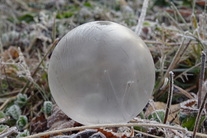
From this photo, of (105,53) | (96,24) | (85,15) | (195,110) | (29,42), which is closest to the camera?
(105,53)

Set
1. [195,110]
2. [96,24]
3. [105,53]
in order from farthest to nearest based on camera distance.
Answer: [195,110] → [96,24] → [105,53]

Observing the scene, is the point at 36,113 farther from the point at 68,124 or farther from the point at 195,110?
the point at 195,110

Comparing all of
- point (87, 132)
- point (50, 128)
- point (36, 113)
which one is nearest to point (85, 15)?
point (36, 113)

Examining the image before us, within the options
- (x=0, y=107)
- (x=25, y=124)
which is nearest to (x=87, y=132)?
(x=25, y=124)

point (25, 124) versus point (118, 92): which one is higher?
point (118, 92)

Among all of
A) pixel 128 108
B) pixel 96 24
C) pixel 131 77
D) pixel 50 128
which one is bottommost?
pixel 50 128

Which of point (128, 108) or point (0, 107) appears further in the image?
point (0, 107)
